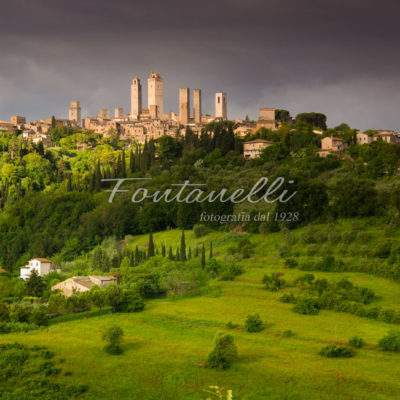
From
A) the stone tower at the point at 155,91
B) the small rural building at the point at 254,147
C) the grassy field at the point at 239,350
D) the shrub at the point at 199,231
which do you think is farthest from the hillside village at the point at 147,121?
the grassy field at the point at 239,350

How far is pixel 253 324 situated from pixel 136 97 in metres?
121

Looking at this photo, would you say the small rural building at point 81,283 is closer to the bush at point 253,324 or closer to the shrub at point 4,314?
the shrub at point 4,314

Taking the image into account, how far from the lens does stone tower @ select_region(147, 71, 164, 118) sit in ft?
500

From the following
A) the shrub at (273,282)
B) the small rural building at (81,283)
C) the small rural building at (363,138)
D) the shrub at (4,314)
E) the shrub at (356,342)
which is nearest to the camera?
the shrub at (356,342)

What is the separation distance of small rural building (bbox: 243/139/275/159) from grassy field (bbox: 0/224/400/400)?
39.6 m

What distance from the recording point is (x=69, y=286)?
52781 millimetres

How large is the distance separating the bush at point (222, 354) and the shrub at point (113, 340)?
5.74 metres

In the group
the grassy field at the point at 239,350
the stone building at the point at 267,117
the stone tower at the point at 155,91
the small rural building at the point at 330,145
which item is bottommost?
the grassy field at the point at 239,350

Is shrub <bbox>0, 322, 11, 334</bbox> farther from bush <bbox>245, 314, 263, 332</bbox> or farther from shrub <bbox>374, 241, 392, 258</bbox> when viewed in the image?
shrub <bbox>374, 241, 392, 258</bbox>

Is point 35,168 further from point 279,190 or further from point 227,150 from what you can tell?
point 279,190

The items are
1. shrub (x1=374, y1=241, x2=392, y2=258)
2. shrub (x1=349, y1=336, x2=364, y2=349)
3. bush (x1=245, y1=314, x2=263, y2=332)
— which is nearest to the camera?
shrub (x1=349, y1=336, x2=364, y2=349)

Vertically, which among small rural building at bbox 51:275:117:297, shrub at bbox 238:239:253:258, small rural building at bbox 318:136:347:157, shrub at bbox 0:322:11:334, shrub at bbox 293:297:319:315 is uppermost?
small rural building at bbox 318:136:347:157

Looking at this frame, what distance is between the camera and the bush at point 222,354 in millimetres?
32844

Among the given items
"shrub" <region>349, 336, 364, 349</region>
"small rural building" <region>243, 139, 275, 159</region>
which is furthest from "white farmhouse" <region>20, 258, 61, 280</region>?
"small rural building" <region>243, 139, 275, 159</region>
